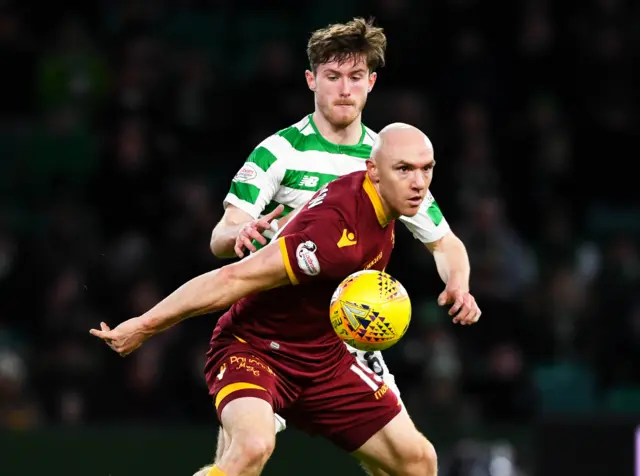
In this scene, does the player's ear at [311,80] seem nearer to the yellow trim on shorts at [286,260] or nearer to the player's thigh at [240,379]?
the yellow trim on shorts at [286,260]

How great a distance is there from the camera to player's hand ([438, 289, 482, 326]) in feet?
20.4

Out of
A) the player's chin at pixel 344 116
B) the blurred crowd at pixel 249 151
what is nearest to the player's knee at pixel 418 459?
the player's chin at pixel 344 116

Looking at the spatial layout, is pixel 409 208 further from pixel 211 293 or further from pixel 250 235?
pixel 211 293

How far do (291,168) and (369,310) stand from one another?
1069mm

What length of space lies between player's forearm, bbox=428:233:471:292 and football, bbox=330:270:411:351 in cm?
63

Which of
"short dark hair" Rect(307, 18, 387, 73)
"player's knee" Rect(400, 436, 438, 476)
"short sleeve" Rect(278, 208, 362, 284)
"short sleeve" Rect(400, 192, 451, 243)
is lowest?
"player's knee" Rect(400, 436, 438, 476)

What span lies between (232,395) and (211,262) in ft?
14.5

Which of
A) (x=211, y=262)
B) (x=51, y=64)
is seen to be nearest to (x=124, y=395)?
(x=211, y=262)

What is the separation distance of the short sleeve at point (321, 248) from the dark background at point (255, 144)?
13.6 feet

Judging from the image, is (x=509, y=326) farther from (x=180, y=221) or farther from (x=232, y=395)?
(x=232, y=395)

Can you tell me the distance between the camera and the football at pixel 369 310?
18.9 ft

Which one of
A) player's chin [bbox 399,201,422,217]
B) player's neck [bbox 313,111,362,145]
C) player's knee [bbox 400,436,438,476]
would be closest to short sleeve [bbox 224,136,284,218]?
player's neck [bbox 313,111,362,145]

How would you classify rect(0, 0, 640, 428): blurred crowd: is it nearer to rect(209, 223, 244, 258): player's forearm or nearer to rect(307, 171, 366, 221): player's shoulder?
rect(209, 223, 244, 258): player's forearm

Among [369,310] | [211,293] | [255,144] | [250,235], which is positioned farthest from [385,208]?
[255,144]
